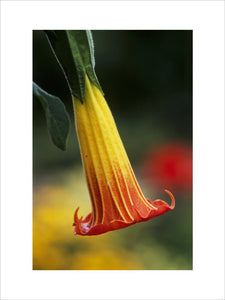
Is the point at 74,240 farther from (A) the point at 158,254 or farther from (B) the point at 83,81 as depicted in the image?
(B) the point at 83,81

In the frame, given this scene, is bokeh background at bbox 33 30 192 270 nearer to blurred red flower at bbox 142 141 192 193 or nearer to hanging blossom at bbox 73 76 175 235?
blurred red flower at bbox 142 141 192 193

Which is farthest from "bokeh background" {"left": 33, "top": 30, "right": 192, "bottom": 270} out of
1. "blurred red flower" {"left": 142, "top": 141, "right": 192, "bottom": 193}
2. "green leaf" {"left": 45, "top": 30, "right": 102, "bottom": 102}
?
"green leaf" {"left": 45, "top": 30, "right": 102, "bottom": 102}

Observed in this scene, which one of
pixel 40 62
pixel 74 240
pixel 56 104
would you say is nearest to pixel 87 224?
pixel 74 240

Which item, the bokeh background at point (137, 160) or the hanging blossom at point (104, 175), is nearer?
the hanging blossom at point (104, 175)

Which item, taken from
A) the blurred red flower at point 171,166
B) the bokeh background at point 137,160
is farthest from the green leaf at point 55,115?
the blurred red flower at point 171,166

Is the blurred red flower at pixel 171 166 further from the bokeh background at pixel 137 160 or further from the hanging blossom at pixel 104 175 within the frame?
the hanging blossom at pixel 104 175
